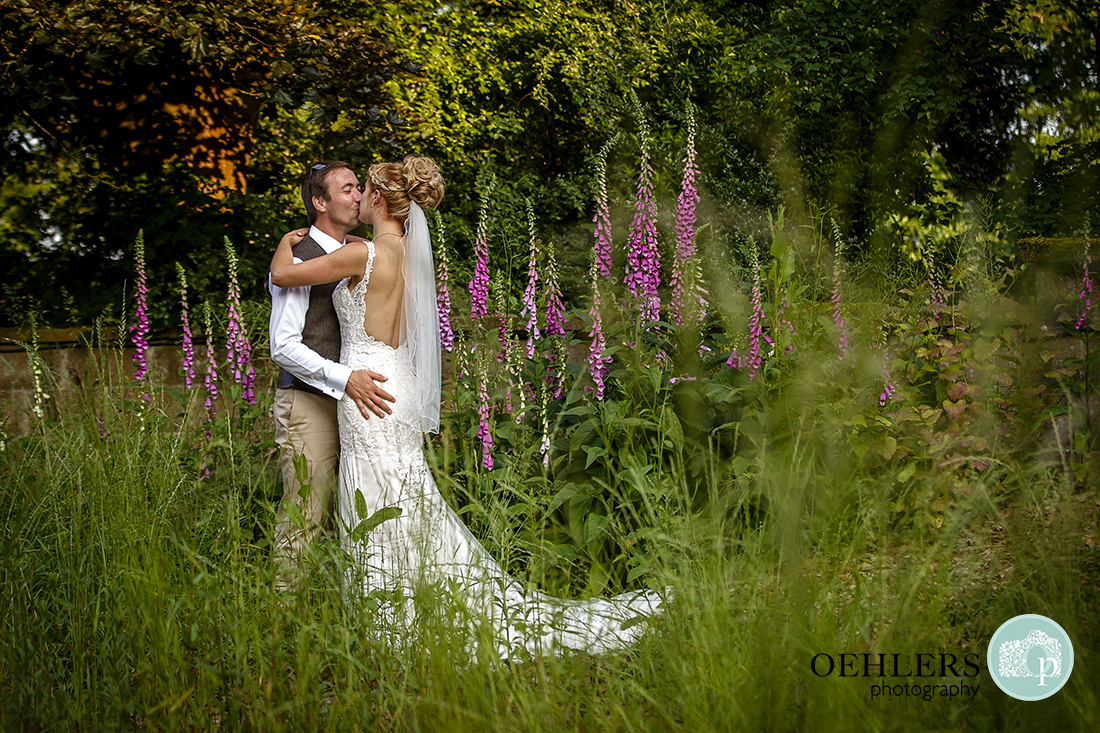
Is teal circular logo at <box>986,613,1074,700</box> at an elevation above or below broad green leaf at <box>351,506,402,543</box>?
below

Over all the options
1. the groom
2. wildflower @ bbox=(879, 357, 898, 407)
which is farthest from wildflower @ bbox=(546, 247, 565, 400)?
wildflower @ bbox=(879, 357, 898, 407)

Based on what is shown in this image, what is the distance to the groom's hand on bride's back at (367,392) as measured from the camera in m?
3.14

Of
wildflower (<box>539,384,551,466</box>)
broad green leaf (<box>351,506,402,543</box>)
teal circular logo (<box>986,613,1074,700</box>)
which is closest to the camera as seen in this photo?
teal circular logo (<box>986,613,1074,700</box>)

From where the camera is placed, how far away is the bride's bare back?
3.14 m

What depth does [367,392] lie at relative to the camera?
124 inches

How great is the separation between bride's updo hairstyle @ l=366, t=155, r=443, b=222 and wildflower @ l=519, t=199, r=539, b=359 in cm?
41

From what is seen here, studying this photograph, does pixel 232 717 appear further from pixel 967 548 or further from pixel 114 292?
pixel 114 292

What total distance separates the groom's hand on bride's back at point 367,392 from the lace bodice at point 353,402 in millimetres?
32

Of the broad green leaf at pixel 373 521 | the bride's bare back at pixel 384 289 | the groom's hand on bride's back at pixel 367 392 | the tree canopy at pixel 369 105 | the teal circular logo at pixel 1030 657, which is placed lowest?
the teal circular logo at pixel 1030 657

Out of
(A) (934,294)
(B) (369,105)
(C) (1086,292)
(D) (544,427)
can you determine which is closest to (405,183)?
(D) (544,427)

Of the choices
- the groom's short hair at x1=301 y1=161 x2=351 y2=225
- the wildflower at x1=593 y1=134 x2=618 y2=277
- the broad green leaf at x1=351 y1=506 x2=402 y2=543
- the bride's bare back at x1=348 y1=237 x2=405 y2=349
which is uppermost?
the groom's short hair at x1=301 y1=161 x2=351 y2=225

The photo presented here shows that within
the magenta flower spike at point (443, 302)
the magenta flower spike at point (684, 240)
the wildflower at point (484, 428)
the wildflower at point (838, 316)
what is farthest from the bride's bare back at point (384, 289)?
the wildflower at point (838, 316)

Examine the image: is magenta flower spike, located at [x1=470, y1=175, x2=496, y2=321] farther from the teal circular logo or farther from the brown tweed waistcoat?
the teal circular logo

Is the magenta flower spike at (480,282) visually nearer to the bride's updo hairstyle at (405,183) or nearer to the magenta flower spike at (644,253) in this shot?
the bride's updo hairstyle at (405,183)
